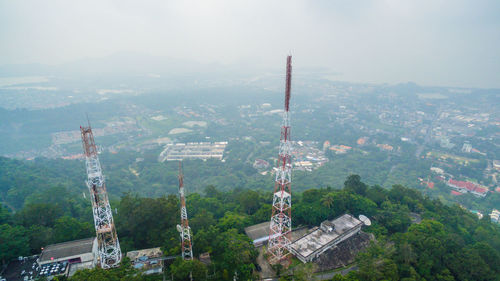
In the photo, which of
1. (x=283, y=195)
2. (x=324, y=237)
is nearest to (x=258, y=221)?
(x=324, y=237)

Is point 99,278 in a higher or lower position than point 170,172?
higher

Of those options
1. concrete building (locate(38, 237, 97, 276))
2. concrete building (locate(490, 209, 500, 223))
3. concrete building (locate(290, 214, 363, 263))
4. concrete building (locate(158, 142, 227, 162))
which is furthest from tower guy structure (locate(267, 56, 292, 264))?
concrete building (locate(158, 142, 227, 162))

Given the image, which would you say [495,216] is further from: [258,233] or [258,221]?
[258,233]

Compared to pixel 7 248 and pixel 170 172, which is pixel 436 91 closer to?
pixel 170 172

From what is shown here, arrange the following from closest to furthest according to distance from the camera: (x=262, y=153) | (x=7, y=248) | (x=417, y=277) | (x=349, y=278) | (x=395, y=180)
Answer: (x=349, y=278) → (x=417, y=277) → (x=7, y=248) → (x=395, y=180) → (x=262, y=153)

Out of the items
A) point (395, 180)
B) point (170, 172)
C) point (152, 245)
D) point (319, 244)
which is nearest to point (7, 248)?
point (152, 245)

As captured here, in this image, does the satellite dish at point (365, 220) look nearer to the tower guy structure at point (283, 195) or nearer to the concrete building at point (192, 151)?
the tower guy structure at point (283, 195)

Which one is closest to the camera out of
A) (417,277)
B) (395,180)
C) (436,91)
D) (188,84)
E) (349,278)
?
(349,278)
